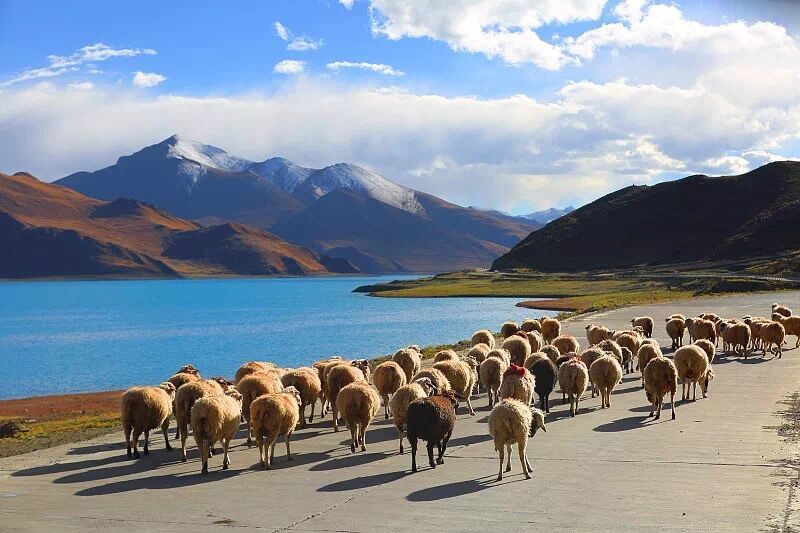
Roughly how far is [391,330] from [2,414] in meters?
44.3

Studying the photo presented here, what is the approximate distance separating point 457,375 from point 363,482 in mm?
7705

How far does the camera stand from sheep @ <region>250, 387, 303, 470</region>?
16.0 m

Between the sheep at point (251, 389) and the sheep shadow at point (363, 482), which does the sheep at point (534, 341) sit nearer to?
the sheep at point (251, 389)

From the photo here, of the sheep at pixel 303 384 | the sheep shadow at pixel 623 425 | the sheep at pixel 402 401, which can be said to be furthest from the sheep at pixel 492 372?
the sheep at pixel 402 401

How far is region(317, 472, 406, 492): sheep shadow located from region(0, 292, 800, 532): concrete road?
0.04 meters

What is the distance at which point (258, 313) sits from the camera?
121688 millimetres

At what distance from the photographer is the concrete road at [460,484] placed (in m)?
12.3

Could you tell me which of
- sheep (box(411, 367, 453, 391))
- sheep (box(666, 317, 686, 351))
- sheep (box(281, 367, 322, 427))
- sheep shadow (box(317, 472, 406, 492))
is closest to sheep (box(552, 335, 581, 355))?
sheep (box(666, 317, 686, 351))

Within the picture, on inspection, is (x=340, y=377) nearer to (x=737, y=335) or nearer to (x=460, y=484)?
(x=460, y=484)

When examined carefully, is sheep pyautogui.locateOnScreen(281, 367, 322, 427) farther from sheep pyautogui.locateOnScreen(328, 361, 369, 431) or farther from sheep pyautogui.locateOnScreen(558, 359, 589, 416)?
sheep pyautogui.locateOnScreen(558, 359, 589, 416)

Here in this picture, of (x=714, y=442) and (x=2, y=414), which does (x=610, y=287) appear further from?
(x=714, y=442)

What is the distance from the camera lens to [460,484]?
47.6 ft

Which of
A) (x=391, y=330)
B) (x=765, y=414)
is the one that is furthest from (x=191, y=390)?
(x=391, y=330)

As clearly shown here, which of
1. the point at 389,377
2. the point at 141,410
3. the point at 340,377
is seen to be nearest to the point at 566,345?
the point at 389,377
